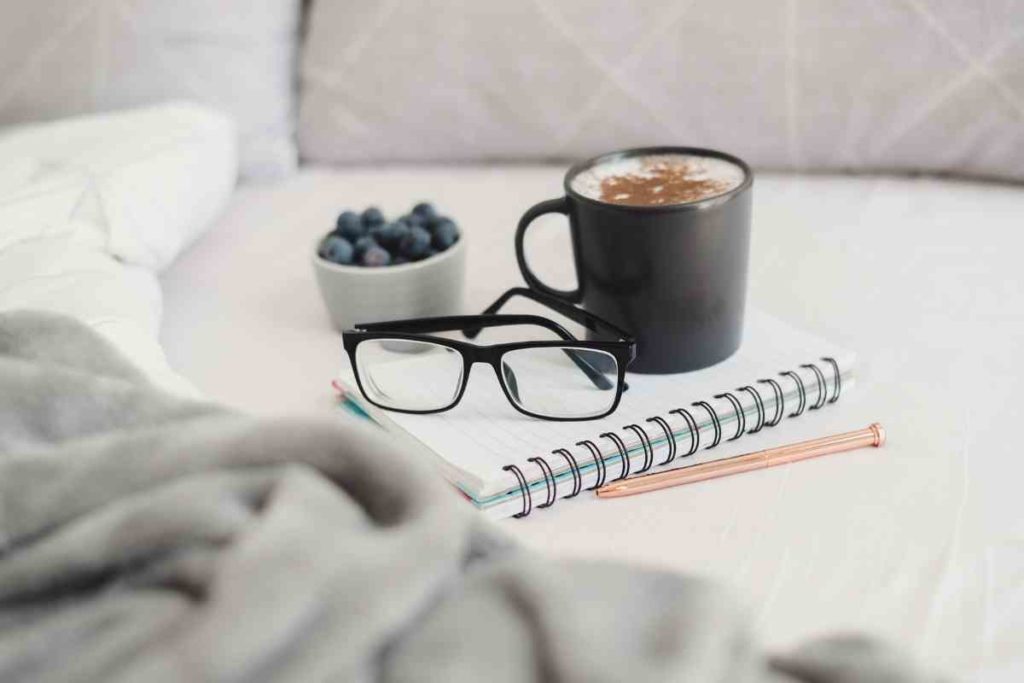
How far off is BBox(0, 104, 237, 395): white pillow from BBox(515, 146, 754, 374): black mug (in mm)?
283

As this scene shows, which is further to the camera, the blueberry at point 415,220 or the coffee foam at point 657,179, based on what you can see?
the blueberry at point 415,220

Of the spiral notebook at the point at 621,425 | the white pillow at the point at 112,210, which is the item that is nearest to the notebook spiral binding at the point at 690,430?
the spiral notebook at the point at 621,425

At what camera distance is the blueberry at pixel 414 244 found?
2.93 feet

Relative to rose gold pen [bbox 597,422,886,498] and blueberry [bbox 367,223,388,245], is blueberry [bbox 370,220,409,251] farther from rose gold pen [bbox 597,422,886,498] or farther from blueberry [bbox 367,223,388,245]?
rose gold pen [bbox 597,422,886,498]

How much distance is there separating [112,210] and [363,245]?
228 millimetres

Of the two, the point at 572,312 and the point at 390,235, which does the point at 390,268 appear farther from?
the point at 572,312

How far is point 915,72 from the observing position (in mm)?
1064

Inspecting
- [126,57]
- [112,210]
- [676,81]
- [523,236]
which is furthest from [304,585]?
[126,57]

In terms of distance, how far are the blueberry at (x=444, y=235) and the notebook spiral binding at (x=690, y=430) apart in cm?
27

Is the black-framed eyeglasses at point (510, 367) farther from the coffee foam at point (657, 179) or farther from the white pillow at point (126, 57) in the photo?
the white pillow at point (126, 57)

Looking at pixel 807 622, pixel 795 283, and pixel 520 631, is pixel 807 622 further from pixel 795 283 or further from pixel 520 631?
pixel 795 283

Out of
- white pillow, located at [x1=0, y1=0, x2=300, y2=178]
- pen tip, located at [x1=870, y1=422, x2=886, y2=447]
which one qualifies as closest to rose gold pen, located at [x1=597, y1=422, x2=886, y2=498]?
pen tip, located at [x1=870, y1=422, x2=886, y2=447]

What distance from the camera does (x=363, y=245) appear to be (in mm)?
892

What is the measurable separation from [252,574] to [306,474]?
7 centimetres
